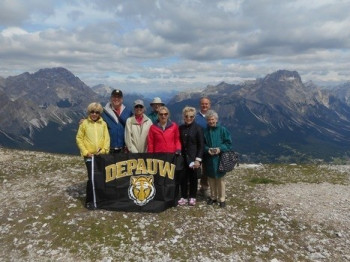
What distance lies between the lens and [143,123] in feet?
47.2

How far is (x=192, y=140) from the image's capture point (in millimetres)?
14297

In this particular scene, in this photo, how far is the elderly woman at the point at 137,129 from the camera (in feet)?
46.3

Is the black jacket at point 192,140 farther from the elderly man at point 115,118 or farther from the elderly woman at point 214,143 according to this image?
the elderly man at point 115,118

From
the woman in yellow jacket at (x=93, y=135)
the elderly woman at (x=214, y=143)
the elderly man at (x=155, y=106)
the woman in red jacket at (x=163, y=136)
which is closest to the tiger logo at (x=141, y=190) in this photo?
the woman in red jacket at (x=163, y=136)

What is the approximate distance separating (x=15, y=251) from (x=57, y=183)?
7.74 meters

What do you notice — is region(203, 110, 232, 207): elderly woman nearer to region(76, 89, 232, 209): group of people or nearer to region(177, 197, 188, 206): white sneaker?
region(76, 89, 232, 209): group of people

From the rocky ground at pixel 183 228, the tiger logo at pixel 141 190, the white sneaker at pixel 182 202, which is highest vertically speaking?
the tiger logo at pixel 141 190

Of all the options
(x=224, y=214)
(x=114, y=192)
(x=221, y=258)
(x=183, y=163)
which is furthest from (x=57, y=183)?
(x=221, y=258)

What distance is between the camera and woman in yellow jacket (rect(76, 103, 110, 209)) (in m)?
14.3

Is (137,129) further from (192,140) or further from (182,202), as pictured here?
(182,202)

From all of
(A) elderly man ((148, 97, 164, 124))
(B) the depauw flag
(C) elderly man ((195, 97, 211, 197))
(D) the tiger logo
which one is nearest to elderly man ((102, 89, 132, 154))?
(B) the depauw flag

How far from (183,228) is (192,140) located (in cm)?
379

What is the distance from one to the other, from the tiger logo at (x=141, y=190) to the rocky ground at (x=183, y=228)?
28.9 inches

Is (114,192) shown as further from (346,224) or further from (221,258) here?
(346,224)
